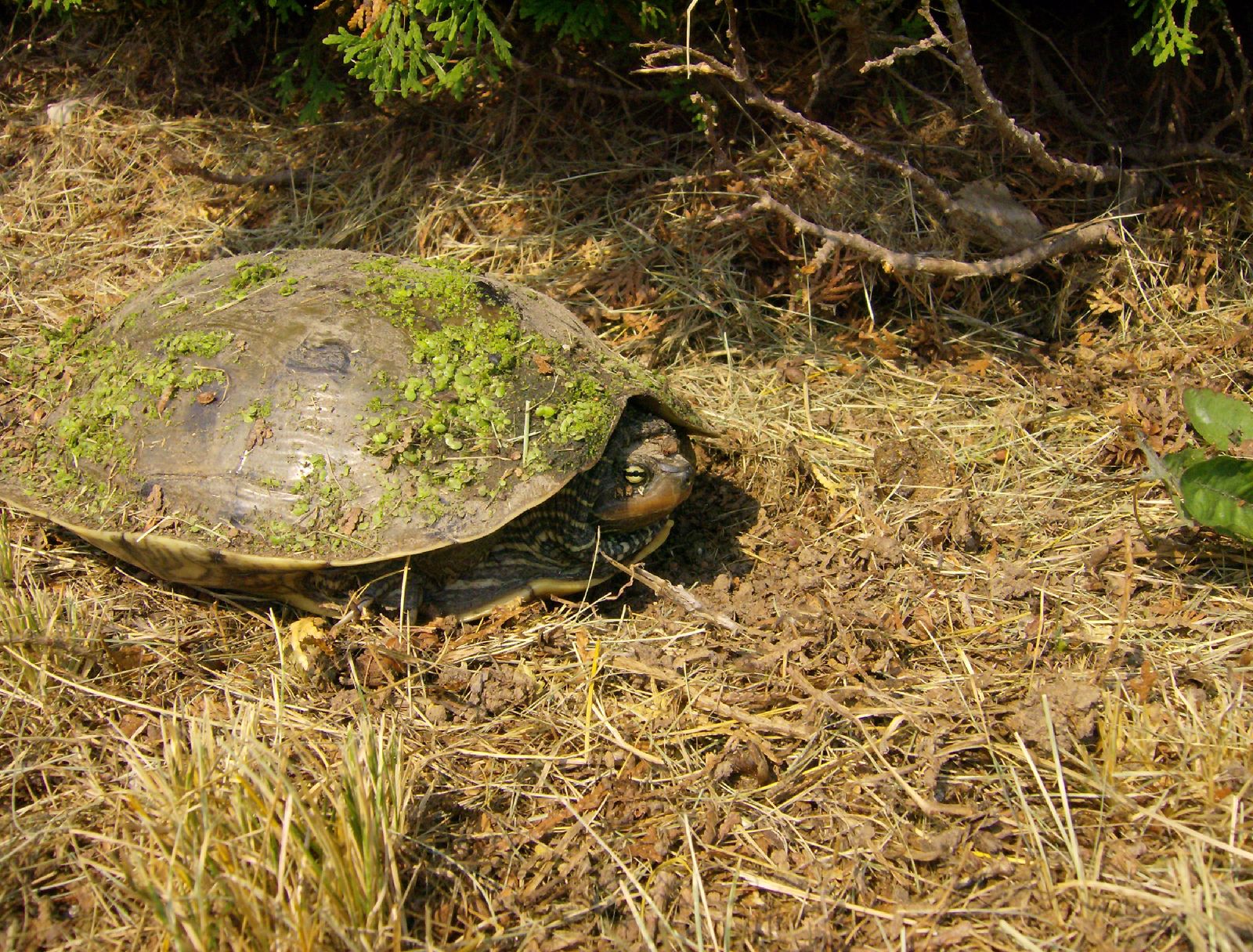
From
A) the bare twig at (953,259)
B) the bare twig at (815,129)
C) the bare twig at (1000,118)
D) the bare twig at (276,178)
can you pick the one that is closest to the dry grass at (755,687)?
the bare twig at (953,259)

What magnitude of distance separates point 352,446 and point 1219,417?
3.22 metres

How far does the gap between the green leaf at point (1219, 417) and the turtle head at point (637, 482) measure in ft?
6.45

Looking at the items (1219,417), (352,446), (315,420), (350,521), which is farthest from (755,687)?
(1219,417)

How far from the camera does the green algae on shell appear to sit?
291 centimetres

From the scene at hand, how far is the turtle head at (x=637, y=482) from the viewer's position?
316 centimetres

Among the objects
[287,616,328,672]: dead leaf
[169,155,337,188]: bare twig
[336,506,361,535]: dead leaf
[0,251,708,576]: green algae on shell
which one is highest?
[169,155,337,188]: bare twig

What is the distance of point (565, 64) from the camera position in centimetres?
486

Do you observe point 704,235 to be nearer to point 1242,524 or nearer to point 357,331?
point 357,331

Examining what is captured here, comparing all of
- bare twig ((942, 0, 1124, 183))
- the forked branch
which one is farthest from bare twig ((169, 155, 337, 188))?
bare twig ((942, 0, 1124, 183))

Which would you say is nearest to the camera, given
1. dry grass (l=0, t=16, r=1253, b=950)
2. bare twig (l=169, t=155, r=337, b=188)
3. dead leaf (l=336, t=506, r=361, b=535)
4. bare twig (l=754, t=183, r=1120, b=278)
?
dry grass (l=0, t=16, r=1253, b=950)

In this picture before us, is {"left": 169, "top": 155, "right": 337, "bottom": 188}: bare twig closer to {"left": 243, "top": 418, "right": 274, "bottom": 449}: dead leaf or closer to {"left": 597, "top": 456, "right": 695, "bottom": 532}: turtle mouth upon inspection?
{"left": 243, "top": 418, "right": 274, "bottom": 449}: dead leaf

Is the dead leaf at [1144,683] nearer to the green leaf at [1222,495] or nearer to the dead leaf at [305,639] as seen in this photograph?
the green leaf at [1222,495]

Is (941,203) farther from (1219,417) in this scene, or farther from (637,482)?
(637,482)

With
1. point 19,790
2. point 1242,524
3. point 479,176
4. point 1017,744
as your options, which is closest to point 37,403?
point 19,790
